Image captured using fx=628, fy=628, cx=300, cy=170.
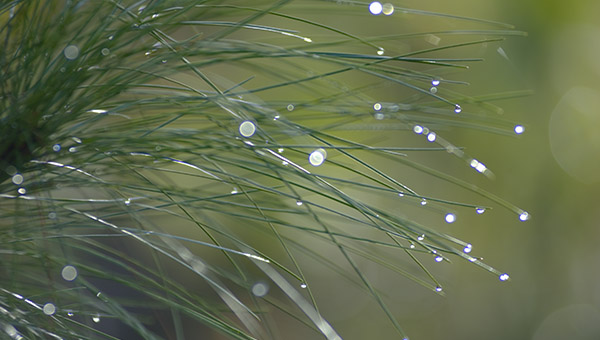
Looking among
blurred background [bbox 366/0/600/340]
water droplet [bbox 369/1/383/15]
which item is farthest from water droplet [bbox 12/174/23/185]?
blurred background [bbox 366/0/600/340]

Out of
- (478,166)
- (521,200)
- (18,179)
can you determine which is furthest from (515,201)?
(18,179)

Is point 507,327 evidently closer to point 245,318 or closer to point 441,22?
point 441,22

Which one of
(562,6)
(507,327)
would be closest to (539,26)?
(562,6)

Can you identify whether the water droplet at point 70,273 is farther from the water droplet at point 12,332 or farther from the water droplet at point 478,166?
the water droplet at point 478,166

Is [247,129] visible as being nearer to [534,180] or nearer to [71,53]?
[71,53]

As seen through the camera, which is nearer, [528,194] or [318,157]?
[318,157]

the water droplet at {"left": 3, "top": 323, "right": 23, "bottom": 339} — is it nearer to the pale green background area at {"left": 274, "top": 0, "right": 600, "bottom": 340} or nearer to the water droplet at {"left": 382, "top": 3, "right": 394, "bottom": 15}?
the water droplet at {"left": 382, "top": 3, "right": 394, "bottom": 15}

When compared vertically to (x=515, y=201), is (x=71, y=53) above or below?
below
